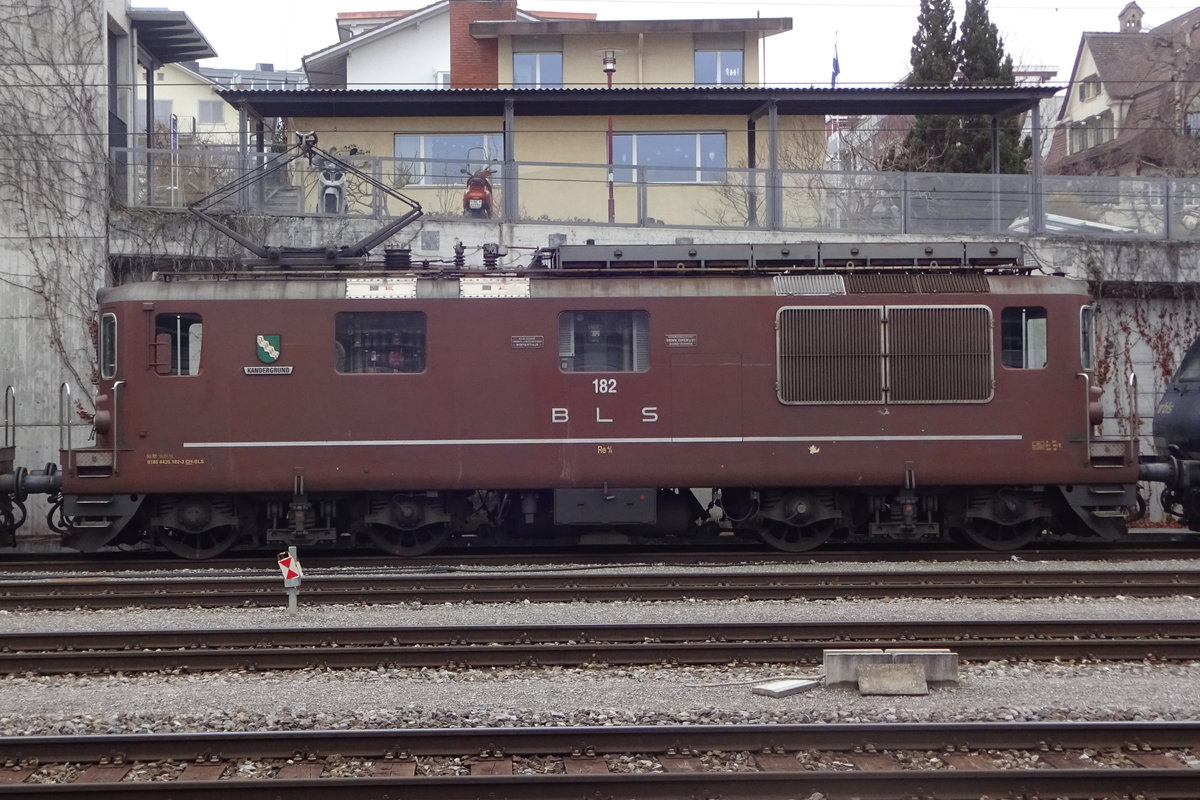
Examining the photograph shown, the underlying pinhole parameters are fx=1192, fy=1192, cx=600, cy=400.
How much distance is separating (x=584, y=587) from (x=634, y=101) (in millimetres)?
13644

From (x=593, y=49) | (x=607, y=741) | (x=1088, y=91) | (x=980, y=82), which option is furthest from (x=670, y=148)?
(x=1088, y=91)

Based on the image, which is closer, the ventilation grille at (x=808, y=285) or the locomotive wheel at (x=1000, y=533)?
the ventilation grille at (x=808, y=285)

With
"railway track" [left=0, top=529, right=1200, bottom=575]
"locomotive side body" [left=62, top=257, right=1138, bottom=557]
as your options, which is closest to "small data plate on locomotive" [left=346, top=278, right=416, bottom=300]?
"locomotive side body" [left=62, top=257, right=1138, bottom=557]

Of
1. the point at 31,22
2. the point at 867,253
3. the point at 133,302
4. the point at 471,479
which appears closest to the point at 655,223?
the point at 867,253

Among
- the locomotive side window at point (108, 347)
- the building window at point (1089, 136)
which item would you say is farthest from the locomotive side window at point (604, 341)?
the building window at point (1089, 136)

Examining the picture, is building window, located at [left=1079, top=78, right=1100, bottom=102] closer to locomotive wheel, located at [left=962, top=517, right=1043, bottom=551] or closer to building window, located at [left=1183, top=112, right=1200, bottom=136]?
building window, located at [left=1183, top=112, right=1200, bottom=136]

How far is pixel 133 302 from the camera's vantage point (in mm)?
13812

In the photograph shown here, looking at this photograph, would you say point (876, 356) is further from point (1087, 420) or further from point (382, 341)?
point (382, 341)

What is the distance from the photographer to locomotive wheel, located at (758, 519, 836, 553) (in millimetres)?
14258

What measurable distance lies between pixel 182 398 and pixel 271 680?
20.4ft

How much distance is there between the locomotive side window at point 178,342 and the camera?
13867 mm

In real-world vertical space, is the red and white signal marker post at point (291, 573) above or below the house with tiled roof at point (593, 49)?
below

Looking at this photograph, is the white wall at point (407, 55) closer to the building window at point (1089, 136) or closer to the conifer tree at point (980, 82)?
the conifer tree at point (980, 82)

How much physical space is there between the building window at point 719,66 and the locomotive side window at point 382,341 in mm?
19810
